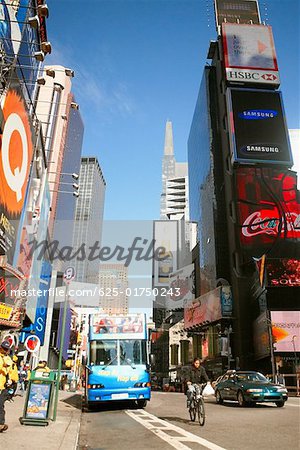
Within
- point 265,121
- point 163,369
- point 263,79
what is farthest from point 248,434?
point 163,369

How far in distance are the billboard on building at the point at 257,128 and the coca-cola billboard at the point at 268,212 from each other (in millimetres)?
2505

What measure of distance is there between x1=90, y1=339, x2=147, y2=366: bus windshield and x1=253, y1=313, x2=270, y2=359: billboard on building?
30860mm

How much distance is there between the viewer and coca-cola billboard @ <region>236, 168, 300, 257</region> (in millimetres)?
52062

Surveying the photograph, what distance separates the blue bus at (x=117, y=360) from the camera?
556 inches

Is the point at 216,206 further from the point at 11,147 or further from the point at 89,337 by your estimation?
the point at 89,337

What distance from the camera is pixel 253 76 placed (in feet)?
209

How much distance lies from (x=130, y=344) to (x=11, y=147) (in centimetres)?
1460

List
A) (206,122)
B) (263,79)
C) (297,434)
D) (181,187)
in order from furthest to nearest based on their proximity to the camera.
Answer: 1. (181,187)
2. (206,122)
3. (263,79)
4. (297,434)

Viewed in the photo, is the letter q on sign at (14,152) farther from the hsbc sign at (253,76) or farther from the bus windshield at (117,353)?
the hsbc sign at (253,76)

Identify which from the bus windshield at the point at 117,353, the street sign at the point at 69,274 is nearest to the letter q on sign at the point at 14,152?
the street sign at the point at 69,274

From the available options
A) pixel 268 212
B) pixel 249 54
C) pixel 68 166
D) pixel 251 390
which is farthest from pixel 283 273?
pixel 68 166

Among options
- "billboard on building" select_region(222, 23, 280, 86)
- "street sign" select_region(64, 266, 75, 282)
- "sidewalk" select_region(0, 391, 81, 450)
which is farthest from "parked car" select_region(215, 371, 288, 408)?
"billboard on building" select_region(222, 23, 280, 86)

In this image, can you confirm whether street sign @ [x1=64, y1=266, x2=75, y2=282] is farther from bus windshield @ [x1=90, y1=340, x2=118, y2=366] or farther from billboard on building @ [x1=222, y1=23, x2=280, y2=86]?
billboard on building @ [x1=222, y1=23, x2=280, y2=86]

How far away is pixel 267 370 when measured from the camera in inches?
1775
